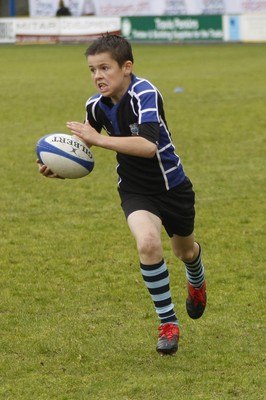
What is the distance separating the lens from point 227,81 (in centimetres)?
2572

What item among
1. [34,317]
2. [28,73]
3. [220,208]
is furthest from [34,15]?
[34,317]

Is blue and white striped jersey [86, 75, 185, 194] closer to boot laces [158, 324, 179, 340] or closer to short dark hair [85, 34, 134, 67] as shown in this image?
short dark hair [85, 34, 134, 67]

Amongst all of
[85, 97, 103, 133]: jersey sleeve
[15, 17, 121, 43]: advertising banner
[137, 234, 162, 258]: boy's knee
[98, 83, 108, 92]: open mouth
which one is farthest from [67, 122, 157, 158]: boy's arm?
[15, 17, 121, 43]: advertising banner

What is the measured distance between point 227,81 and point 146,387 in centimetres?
2084

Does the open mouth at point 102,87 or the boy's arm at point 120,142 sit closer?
the boy's arm at point 120,142

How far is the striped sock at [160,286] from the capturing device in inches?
237

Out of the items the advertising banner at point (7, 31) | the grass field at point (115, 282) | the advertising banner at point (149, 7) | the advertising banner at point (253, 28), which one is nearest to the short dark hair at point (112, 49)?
the grass field at point (115, 282)

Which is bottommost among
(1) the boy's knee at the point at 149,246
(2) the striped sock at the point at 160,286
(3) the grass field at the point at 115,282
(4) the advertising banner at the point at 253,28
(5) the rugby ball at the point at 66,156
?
(4) the advertising banner at the point at 253,28

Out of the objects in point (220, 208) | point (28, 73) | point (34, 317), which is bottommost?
point (28, 73)

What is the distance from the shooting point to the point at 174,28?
1693 inches

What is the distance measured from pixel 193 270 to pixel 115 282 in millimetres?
1312

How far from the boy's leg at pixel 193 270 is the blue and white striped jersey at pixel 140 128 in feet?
1.59

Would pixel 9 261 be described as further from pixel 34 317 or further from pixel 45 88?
pixel 45 88

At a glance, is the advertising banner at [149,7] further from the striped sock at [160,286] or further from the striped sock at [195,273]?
the striped sock at [160,286]
